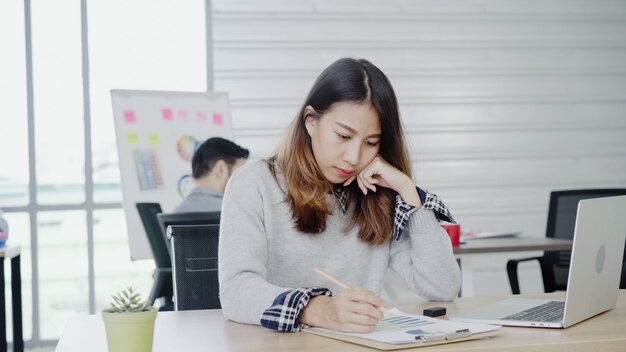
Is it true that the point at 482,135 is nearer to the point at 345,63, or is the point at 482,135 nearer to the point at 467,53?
the point at 467,53

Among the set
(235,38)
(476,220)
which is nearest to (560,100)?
(476,220)

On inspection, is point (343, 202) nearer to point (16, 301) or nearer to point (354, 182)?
point (354, 182)

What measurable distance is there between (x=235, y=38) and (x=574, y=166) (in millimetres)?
2552

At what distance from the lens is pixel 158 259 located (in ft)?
12.5

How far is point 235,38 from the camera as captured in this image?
211 inches

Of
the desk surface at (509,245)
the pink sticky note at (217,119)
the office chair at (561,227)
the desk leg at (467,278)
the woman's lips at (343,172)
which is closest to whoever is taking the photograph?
the woman's lips at (343,172)

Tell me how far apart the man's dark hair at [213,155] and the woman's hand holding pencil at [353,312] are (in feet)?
8.71

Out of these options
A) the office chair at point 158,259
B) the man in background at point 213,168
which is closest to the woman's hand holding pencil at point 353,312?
the office chair at point 158,259

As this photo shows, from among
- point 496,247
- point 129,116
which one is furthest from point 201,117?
point 496,247

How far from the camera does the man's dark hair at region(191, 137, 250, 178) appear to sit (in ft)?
13.4

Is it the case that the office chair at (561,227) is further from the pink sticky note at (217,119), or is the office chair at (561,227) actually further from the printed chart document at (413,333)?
the printed chart document at (413,333)

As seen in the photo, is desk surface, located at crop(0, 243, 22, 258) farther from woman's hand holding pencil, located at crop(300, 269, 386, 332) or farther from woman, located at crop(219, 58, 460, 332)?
woman's hand holding pencil, located at crop(300, 269, 386, 332)

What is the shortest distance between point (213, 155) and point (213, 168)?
2.7 inches

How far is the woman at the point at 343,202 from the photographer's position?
1886 millimetres
